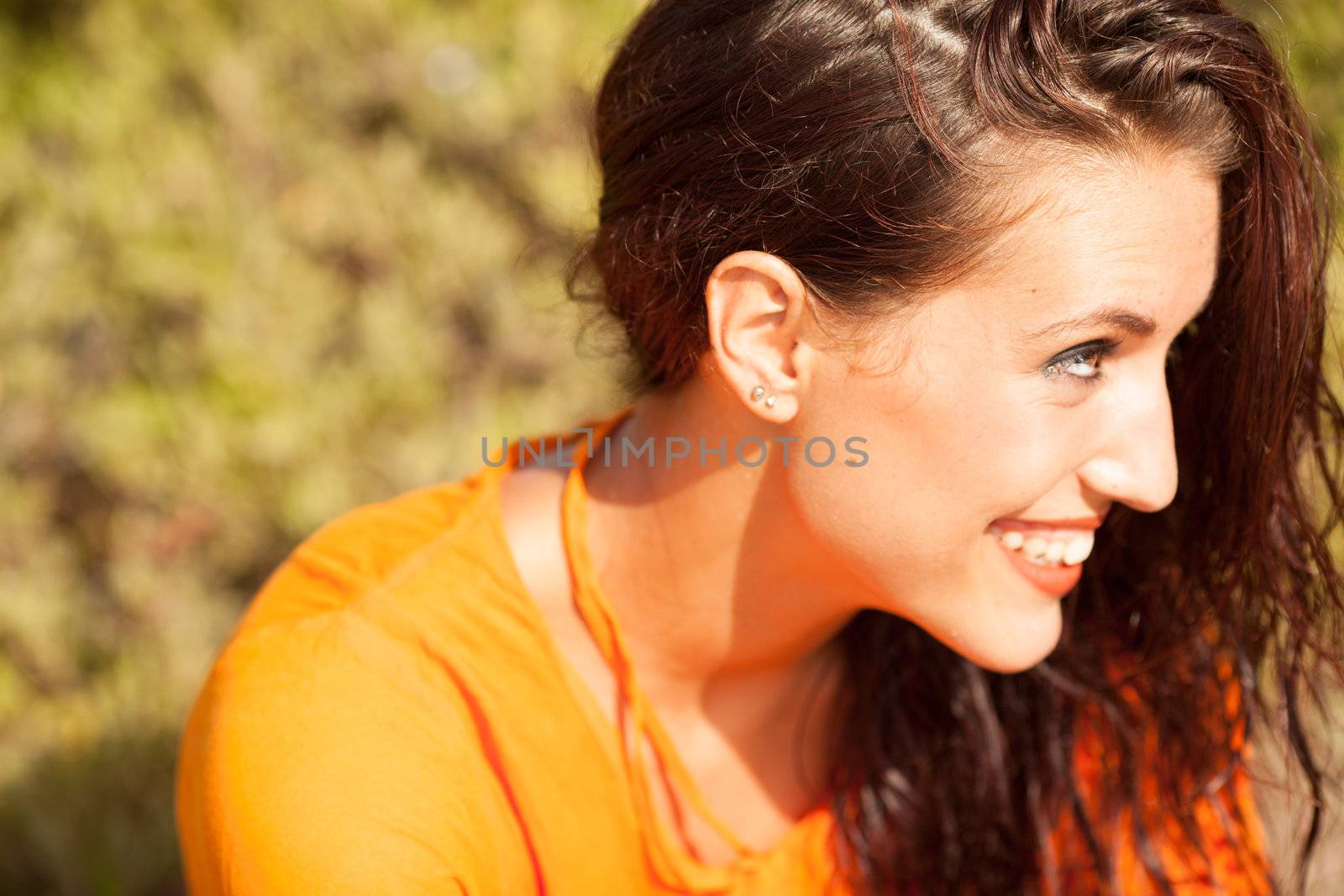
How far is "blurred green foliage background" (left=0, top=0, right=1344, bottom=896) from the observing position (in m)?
2.77

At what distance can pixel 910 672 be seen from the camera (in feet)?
6.34

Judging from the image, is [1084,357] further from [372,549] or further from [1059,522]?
[372,549]

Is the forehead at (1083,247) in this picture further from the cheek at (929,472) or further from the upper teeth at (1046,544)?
the upper teeth at (1046,544)

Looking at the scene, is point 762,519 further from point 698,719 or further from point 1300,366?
point 1300,366

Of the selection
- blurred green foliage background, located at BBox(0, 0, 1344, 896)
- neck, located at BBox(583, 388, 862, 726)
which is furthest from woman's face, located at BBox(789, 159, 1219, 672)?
blurred green foliage background, located at BBox(0, 0, 1344, 896)

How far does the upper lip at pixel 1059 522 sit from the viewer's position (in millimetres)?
1480

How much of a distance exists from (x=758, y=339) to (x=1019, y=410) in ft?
1.01

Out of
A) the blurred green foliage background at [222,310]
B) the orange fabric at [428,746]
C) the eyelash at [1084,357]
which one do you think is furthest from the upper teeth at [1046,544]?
the blurred green foliage background at [222,310]

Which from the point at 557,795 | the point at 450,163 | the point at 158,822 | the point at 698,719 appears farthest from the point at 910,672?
the point at 450,163

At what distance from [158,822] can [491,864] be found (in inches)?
54.7

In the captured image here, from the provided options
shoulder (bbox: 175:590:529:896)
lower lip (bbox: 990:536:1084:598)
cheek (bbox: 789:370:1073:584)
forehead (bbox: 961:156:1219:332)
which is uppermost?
forehead (bbox: 961:156:1219:332)

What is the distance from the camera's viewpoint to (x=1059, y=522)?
4.91ft

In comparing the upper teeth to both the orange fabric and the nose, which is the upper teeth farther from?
the orange fabric

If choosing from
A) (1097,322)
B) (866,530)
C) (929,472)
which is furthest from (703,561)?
(1097,322)
